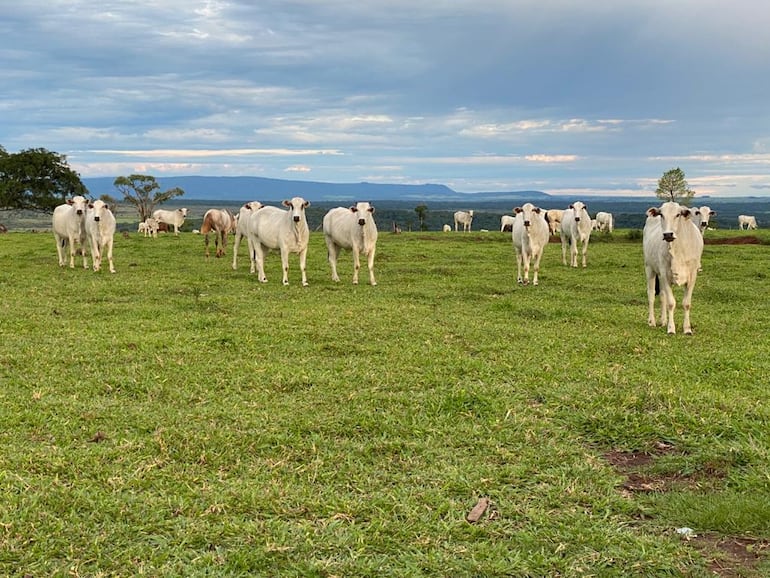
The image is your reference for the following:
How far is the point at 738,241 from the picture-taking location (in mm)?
32438

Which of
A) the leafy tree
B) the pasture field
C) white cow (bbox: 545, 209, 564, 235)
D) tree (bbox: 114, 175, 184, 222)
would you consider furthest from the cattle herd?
tree (bbox: 114, 175, 184, 222)

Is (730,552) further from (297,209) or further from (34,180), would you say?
(34,180)

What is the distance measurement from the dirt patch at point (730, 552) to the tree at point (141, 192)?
2546 inches

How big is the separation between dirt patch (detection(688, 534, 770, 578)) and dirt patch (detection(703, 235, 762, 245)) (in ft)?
98.8

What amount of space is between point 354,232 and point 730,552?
13.3 metres

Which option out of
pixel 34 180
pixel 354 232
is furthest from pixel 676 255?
pixel 34 180

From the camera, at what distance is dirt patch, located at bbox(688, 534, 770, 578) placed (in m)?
4.09

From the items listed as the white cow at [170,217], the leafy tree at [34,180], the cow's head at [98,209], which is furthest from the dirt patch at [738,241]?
the leafy tree at [34,180]

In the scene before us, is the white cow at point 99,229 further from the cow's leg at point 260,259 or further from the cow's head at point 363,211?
the cow's head at point 363,211

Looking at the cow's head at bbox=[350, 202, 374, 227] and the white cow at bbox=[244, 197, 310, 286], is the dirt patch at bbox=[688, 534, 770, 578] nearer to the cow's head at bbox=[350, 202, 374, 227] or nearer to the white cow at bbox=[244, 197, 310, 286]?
the white cow at bbox=[244, 197, 310, 286]

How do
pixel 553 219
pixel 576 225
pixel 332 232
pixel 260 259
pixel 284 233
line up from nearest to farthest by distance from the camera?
pixel 284 233 < pixel 260 259 < pixel 332 232 < pixel 576 225 < pixel 553 219

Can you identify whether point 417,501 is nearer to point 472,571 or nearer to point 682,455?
point 472,571

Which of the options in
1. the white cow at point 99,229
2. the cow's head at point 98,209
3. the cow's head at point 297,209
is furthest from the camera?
the white cow at point 99,229

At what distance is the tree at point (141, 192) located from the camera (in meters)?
64.9
